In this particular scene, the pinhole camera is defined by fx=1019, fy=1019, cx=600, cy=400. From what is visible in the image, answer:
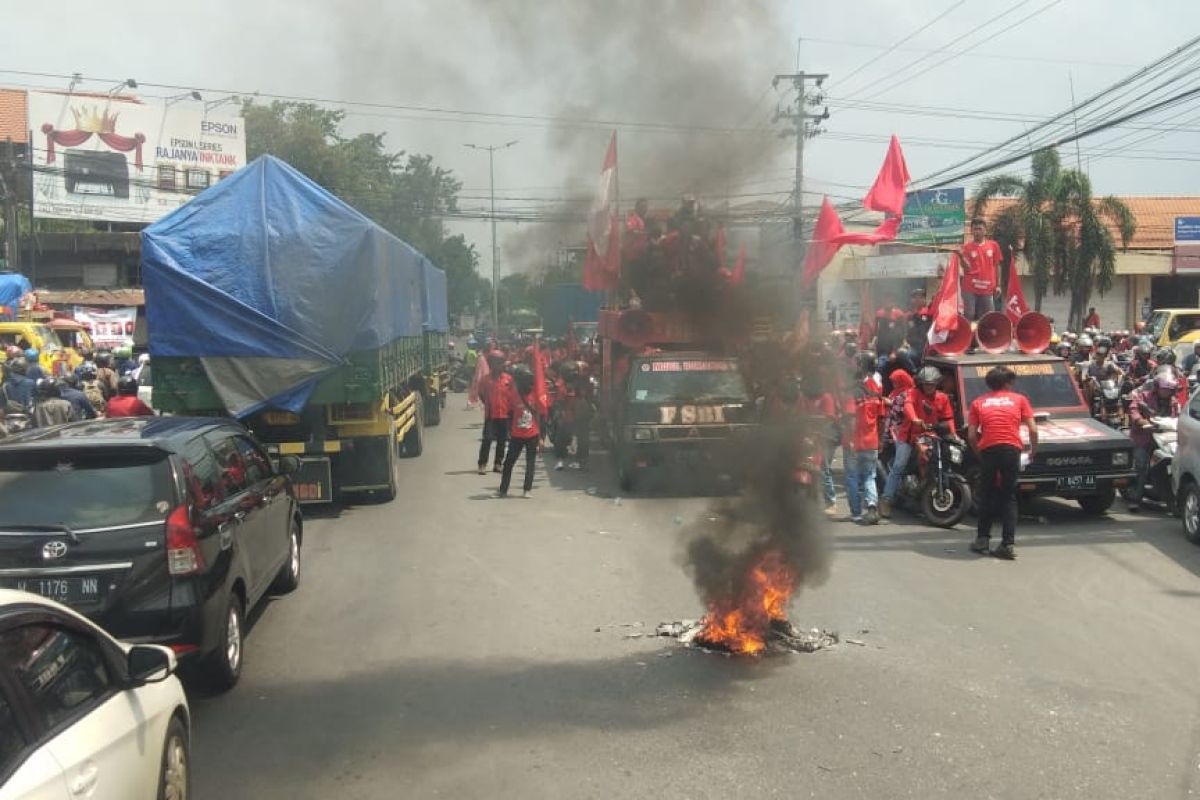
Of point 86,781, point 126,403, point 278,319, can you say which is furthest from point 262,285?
point 86,781

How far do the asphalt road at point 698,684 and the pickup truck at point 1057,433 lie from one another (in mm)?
897

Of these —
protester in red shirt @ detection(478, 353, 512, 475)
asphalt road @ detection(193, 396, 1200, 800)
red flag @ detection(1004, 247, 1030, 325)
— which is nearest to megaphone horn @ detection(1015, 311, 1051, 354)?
red flag @ detection(1004, 247, 1030, 325)

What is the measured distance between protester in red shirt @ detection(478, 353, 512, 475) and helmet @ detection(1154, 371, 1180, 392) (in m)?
7.65

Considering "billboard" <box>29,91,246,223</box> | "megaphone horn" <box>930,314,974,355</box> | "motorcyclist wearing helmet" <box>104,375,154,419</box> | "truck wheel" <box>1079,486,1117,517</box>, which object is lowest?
"truck wheel" <box>1079,486,1117,517</box>

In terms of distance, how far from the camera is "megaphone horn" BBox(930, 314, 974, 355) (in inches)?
468

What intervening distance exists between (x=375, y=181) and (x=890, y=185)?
1968 cm

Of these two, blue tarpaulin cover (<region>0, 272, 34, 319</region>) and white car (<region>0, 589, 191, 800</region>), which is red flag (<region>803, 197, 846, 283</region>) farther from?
blue tarpaulin cover (<region>0, 272, 34, 319</region>)

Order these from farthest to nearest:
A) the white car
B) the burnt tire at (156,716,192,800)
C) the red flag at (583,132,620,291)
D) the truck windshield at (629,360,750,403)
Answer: the truck windshield at (629,360,750,403) < the red flag at (583,132,620,291) < the burnt tire at (156,716,192,800) < the white car

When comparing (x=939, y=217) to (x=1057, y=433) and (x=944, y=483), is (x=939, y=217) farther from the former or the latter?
(x=944, y=483)

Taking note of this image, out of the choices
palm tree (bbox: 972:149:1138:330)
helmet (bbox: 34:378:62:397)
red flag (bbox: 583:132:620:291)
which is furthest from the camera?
palm tree (bbox: 972:149:1138:330)

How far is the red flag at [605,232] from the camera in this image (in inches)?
292

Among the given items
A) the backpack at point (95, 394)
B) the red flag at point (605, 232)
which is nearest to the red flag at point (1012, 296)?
the red flag at point (605, 232)

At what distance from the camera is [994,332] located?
40.2 feet

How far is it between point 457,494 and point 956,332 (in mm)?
6426
